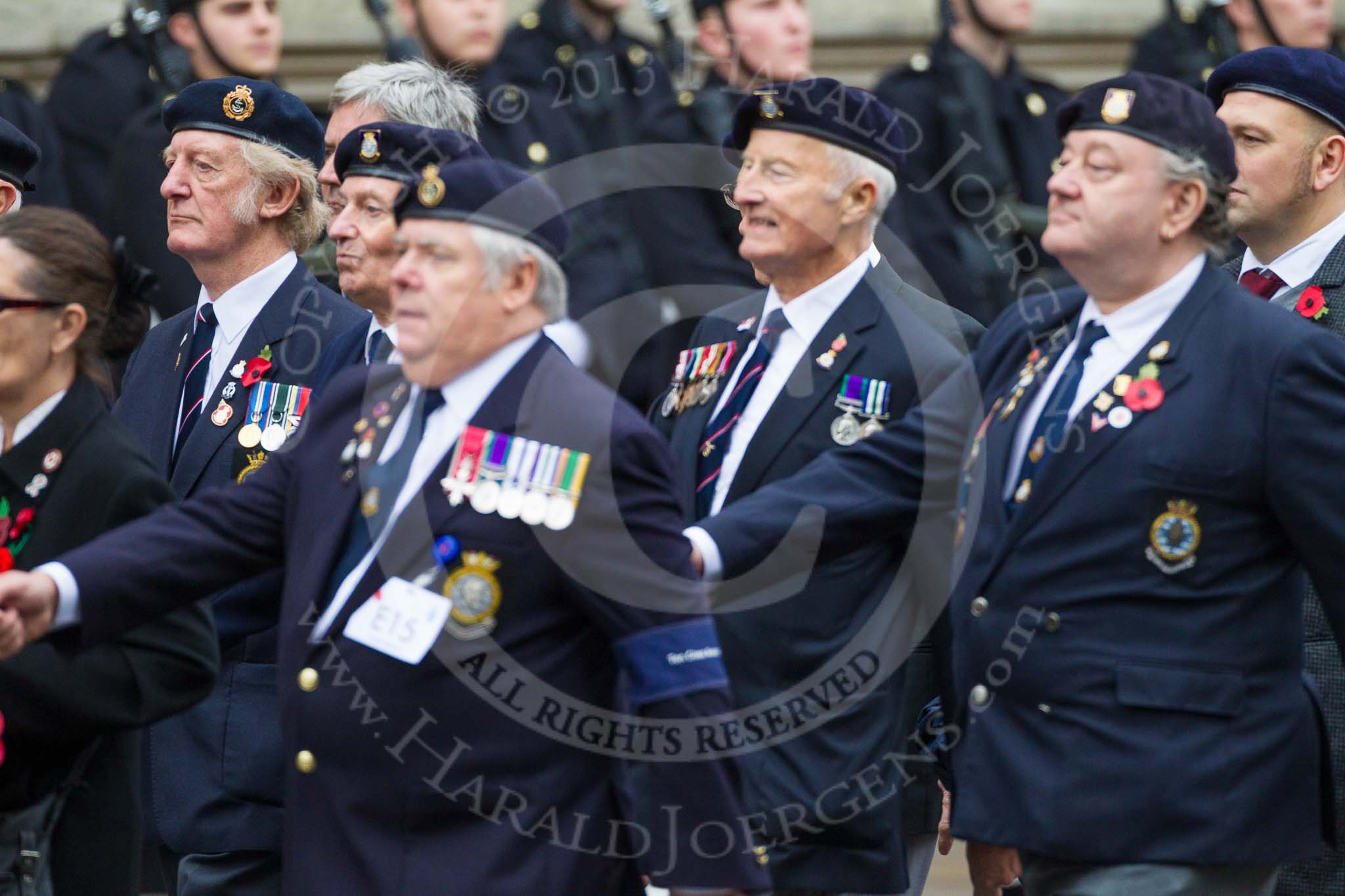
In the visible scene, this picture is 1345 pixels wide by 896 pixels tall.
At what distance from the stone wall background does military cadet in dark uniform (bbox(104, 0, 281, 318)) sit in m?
2.51

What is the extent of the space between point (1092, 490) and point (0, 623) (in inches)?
73.9

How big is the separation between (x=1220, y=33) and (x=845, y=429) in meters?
4.61

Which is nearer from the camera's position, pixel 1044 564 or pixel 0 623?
pixel 0 623

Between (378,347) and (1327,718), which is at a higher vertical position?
(378,347)

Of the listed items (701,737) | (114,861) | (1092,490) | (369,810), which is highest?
(1092,490)

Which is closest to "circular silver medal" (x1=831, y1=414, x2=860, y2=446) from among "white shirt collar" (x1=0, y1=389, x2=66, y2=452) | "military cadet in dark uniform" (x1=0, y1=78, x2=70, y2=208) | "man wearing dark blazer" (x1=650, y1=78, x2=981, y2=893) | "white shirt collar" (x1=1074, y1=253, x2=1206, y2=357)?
"man wearing dark blazer" (x1=650, y1=78, x2=981, y2=893)

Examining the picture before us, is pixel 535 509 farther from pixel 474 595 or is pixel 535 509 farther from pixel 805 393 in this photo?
pixel 805 393

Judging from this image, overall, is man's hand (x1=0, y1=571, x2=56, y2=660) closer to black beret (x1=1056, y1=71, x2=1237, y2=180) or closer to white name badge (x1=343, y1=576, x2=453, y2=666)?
white name badge (x1=343, y1=576, x2=453, y2=666)

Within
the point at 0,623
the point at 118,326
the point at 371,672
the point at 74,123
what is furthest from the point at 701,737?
the point at 74,123

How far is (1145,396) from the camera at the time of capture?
13.5 ft

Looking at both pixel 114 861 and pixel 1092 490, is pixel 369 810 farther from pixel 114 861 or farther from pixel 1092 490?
pixel 1092 490

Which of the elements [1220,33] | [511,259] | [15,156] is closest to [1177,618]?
[511,259]

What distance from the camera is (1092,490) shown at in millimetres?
4074

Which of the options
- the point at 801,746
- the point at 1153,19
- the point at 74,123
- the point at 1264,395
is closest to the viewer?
the point at 1264,395
